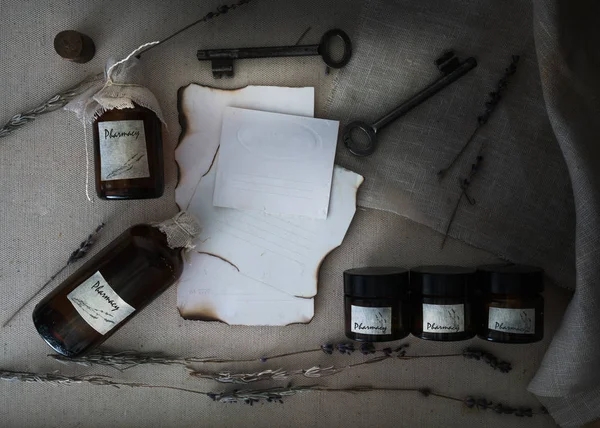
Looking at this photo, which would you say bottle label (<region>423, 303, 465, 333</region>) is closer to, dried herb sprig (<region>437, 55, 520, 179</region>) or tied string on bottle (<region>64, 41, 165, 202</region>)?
dried herb sprig (<region>437, 55, 520, 179</region>)

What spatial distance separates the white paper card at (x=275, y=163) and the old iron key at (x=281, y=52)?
88 millimetres

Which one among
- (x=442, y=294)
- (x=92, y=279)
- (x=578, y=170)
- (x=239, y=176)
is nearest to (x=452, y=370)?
(x=442, y=294)

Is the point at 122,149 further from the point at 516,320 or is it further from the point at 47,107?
the point at 516,320

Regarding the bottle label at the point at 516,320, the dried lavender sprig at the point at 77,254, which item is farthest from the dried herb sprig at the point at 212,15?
the bottle label at the point at 516,320

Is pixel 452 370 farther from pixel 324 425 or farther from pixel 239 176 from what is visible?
pixel 239 176

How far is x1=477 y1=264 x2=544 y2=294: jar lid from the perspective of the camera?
2.53 feet

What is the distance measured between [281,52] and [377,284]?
Answer: 0.42 metres

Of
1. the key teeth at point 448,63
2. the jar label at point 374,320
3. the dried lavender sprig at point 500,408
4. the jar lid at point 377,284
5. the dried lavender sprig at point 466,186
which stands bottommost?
the dried lavender sprig at point 500,408

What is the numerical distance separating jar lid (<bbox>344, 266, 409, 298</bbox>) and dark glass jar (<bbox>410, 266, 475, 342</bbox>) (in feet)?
0.10

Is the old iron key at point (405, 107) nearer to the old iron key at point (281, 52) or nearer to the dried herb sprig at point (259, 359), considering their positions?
the old iron key at point (281, 52)

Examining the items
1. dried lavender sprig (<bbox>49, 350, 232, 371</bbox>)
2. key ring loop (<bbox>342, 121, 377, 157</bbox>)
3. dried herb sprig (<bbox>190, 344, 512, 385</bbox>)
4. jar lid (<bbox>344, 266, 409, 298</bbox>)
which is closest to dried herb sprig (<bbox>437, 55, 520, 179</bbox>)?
key ring loop (<bbox>342, 121, 377, 157</bbox>)

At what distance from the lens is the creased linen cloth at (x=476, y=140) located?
847 mm

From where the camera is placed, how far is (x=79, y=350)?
2.66 ft

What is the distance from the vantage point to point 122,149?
0.80 m
